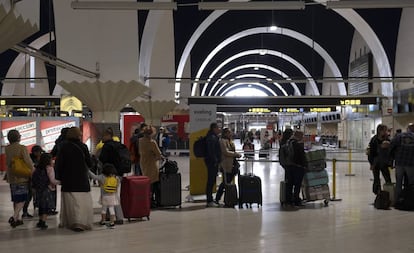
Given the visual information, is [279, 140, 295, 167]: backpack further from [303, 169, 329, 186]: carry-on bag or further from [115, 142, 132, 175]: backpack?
[115, 142, 132, 175]: backpack

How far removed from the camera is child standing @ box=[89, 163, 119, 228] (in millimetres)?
7895

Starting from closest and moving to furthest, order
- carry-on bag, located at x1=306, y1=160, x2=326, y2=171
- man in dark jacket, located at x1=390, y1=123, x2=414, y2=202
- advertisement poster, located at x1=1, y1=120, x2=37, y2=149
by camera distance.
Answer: man in dark jacket, located at x1=390, y1=123, x2=414, y2=202
carry-on bag, located at x1=306, y1=160, x2=326, y2=171
advertisement poster, located at x1=1, y1=120, x2=37, y2=149

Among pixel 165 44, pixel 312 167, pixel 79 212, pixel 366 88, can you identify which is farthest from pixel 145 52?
pixel 366 88

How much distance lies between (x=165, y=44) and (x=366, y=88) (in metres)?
15.9

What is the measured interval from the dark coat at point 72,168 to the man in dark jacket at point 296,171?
3.93m

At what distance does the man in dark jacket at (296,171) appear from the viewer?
382 inches

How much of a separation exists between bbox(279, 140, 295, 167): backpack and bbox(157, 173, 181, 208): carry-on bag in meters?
1.98

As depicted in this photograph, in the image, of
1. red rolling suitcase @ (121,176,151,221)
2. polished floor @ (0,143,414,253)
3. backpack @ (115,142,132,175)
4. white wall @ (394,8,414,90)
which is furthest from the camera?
white wall @ (394,8,414,90)

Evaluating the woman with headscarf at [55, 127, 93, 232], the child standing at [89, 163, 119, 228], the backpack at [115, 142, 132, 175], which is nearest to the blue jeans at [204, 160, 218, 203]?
the backpack at [115, 142, 132, 175]

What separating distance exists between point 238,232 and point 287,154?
2.84 m

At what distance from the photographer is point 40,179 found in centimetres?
808

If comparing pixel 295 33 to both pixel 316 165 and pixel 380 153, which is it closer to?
pixel 380 153

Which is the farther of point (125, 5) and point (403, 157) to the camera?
point (125, 5)

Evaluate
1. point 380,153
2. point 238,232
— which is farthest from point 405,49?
point 238,232
